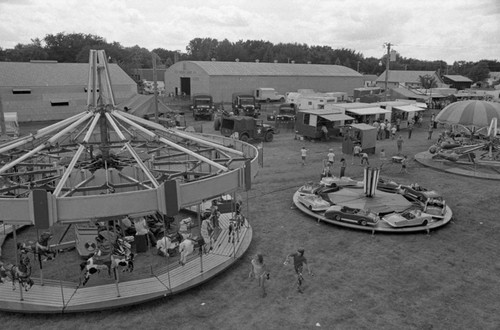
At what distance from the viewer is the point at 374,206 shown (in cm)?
1819

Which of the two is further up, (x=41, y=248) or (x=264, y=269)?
(x=41, y=248)

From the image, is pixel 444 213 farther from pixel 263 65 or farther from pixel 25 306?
pixel 263 65

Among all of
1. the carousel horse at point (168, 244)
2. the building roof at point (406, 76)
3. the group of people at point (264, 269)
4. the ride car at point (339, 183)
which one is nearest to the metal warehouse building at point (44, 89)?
the ride car at point (339, 183)

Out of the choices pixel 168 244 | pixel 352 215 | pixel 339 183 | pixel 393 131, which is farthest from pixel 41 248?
pixel 393 131

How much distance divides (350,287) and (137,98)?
32.2m

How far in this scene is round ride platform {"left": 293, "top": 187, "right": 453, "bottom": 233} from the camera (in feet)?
52.2

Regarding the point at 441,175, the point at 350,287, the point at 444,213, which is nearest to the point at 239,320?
the point at 350,287

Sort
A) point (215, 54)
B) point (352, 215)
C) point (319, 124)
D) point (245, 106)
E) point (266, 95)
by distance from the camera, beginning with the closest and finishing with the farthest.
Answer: point (352, 215) → point (319, 124) → point (245, 106) → point (266, 95) → point (215, 54)

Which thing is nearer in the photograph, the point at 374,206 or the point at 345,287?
the point at 345,287

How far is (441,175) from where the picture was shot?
25.0m

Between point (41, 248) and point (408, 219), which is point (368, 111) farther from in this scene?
point (41, 248)

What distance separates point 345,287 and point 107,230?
23.7ft

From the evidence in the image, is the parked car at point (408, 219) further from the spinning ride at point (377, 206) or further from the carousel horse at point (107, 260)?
the carousel horse at point (107, 260)

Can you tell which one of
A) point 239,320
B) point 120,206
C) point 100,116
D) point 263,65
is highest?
point 263,65
